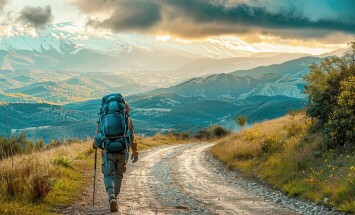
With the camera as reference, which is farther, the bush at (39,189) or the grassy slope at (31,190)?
the bush at (39,189)

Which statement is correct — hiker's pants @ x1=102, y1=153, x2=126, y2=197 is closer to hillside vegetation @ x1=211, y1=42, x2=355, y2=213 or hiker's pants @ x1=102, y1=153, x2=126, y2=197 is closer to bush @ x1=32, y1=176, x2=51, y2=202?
bush @ x1=32, y1=176, x2=51, y2=202

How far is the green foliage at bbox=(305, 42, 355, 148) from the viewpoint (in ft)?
53.3

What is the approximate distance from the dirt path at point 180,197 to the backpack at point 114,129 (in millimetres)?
1675

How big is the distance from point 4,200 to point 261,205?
22.7 feet

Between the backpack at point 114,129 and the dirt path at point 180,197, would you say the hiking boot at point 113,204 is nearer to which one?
the dirt path at point 180,197

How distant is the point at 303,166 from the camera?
51.1ft

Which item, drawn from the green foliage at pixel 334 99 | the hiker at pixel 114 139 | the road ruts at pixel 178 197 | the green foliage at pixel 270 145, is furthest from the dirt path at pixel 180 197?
the green foliage at pixel 334 99

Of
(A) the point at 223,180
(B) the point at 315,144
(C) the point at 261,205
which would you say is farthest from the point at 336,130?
(C) the point at 261,205

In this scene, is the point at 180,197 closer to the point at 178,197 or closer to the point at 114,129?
the point at 178,197

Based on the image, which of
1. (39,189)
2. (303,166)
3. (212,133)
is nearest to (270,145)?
(303,166)

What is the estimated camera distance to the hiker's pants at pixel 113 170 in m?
10.1

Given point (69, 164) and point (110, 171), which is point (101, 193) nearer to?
point (110, 171)

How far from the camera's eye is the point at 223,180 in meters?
17.3

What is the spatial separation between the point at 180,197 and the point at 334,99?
10.7m
